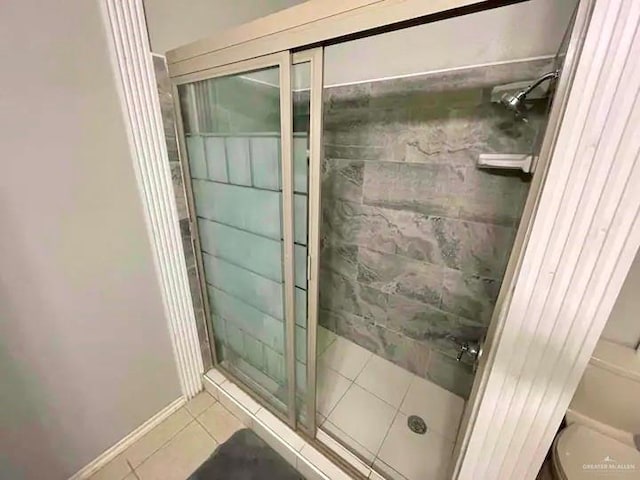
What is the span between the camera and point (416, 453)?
50.8 inches

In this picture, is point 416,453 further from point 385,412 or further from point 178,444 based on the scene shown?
point 178,444

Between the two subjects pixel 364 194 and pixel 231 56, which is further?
pixel 364 194

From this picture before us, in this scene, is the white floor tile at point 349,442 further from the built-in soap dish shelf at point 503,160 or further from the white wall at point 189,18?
the white wall at point 189,18

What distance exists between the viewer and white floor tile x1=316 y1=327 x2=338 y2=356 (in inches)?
76.8

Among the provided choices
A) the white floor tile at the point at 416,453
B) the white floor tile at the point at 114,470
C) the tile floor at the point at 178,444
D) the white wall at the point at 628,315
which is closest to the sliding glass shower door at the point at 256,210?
the tile floor at the point at 178,444

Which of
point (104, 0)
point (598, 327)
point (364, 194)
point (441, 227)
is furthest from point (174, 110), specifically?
point (598, 327)

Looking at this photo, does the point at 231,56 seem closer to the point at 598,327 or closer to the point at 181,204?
the point at 181,204

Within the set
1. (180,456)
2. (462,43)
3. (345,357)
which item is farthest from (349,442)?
(462,43)

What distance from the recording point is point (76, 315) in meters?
1.02

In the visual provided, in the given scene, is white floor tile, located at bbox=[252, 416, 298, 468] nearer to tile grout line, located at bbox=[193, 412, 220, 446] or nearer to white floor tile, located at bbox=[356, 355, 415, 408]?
tile grout line, located at bbox=[193, 412, 220, 446]

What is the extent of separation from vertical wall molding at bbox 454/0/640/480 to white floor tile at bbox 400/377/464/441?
0.94 metres

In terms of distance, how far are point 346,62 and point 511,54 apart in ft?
2.50

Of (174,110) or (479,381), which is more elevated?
(174,110)

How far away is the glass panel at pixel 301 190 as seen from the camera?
0.79 metres
